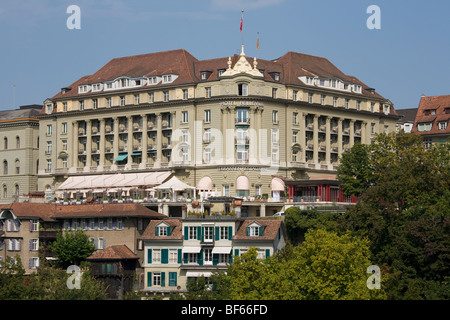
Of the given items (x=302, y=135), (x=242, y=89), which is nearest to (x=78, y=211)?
(x=242, y=89)

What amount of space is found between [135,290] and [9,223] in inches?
949

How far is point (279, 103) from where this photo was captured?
15850 centimetres

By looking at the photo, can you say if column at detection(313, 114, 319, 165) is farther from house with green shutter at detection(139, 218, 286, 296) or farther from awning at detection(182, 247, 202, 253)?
awning at detection(182, 247, 202, 253)

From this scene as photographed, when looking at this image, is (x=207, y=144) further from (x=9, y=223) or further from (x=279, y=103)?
(x=9, y=223)

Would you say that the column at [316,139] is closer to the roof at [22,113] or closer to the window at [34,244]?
the window at [34,244]

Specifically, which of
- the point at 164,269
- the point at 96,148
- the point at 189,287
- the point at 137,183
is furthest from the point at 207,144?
the point at 189,287

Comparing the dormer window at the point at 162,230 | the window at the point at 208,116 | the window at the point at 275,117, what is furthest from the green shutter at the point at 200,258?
the window at the point at 275,117

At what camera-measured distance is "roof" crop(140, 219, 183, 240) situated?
127375mm

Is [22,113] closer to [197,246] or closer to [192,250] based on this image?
[197,246]

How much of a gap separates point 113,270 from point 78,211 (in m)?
16.7

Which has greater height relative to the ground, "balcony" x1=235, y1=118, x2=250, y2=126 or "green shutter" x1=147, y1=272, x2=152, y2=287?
"balcony" x1=235, y1=118, x2=250, y2=126

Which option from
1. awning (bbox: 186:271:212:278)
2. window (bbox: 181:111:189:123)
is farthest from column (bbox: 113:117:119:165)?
awning (bbox: 186:271:212:278)

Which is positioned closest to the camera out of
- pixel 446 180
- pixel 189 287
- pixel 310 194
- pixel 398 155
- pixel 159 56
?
pixel 189 287

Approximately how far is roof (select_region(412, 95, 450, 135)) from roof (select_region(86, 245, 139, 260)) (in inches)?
2992
